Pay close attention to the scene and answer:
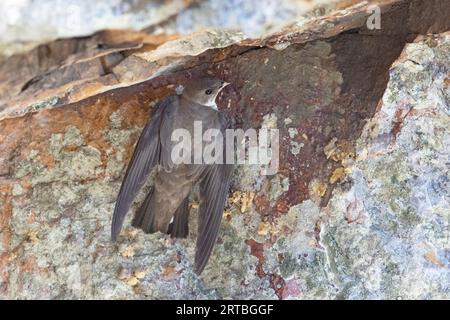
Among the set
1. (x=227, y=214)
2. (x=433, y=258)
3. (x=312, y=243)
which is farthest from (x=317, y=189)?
(x=433, y=258)

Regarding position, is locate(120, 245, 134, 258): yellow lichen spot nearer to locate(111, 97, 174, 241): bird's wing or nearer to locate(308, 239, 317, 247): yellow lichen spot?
locate(111, 97, 174, 241): bird's wing

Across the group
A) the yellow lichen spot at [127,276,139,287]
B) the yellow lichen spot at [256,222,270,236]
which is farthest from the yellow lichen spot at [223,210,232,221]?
the yellow lichen spot at [127,276,139,287]

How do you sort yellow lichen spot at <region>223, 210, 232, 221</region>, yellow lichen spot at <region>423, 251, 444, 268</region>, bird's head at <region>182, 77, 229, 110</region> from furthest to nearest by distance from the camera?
bird's head at <region>182, 77, 229, 110</region>
yellow lichen spot at <region>223, 210, 232, 221</region>
yellow lichen spot at <region>423, 251, 444, 268</region>

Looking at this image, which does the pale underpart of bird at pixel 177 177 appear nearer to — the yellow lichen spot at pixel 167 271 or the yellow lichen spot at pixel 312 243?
the yellow lichen spot at pixel 167 271

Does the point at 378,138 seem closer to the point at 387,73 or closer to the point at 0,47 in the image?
the point at 387,73

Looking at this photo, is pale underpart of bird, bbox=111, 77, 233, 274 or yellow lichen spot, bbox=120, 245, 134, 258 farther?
yellow lichen spot, bbox=120, 245, 134, 258

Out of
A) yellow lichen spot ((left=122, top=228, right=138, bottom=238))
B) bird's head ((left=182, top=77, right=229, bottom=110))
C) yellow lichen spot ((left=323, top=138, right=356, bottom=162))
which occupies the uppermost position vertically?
bird's head ((left=182, top=77, right=229, bottom=110))

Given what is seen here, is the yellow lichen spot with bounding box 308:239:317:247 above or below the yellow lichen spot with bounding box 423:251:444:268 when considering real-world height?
above
